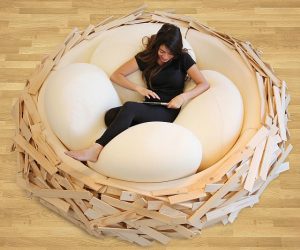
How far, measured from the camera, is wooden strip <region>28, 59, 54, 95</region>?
2.30 meters

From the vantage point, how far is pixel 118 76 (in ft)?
7.48

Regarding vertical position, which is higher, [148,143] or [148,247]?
[148,143]

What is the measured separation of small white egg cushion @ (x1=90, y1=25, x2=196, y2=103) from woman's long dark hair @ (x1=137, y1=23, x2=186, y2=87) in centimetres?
5

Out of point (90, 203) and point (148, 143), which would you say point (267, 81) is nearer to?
point (148, 143)

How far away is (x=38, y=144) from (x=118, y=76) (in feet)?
1.54

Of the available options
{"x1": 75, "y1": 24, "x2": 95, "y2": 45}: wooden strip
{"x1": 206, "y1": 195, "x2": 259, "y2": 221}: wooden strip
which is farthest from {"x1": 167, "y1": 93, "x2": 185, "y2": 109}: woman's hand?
A: {"x1": 75, "y1": 24, "x2": 95, "y2": 45}: wooden strip

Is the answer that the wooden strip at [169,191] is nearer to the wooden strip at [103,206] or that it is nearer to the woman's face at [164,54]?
the wooden strip at [103,206]

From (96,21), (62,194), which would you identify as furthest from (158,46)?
(96,21)

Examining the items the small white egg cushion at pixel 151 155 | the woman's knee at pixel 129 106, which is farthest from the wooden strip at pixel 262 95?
the woman's knee at pixel 129 106

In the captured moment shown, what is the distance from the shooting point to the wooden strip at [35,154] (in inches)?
81.3

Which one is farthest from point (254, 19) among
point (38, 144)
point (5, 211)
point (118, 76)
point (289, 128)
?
point (5, 211)

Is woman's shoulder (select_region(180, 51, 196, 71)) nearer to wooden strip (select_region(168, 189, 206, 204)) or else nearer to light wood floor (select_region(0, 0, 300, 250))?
wooden strip (select_region(168, 189, 206, 204))

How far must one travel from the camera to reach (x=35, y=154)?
7.05ft

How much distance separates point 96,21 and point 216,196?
148 centimetres
